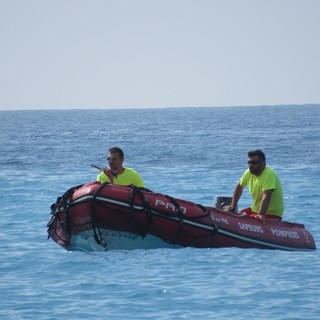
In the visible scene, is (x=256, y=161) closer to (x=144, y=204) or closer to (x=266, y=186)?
(x=266, y=186)

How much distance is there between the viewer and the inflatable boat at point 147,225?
13.9m

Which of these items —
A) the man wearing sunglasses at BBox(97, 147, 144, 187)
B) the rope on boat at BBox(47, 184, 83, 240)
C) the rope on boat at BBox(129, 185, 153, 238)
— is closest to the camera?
the rope on boat at BBox(129, 185, 153, 238)

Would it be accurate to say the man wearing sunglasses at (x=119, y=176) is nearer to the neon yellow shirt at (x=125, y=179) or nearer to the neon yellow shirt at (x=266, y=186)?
the neon yellow shirt at (x=125, y=179)

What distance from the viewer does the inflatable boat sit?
1391 centimetres

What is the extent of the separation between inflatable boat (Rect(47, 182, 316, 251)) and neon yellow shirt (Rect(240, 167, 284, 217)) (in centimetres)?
31

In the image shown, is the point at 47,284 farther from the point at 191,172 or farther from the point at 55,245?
the point at 191,172

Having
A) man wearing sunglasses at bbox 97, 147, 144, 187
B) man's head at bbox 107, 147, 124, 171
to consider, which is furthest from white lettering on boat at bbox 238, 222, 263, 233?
man's head at bbox 107, 147, 124, 171

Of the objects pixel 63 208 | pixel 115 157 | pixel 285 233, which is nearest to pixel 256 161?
pixel 285 233

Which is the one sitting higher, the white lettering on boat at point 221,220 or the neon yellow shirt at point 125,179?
the neon yellow shirt at point 125,179

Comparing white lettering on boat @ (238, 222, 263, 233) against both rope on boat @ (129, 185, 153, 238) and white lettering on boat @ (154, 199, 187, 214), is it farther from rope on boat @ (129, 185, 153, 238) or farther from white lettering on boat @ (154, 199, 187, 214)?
rope on boat @ (129, 185, 153, 238)

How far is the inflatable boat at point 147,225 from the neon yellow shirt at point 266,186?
1.02 feet

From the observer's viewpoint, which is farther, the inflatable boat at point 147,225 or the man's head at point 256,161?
the man's head at point 256,161

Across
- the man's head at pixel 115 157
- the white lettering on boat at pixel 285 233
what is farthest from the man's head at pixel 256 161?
the man's head at pixel 115 157

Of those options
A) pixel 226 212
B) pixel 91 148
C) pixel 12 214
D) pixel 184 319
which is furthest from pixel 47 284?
pixel 91 148
